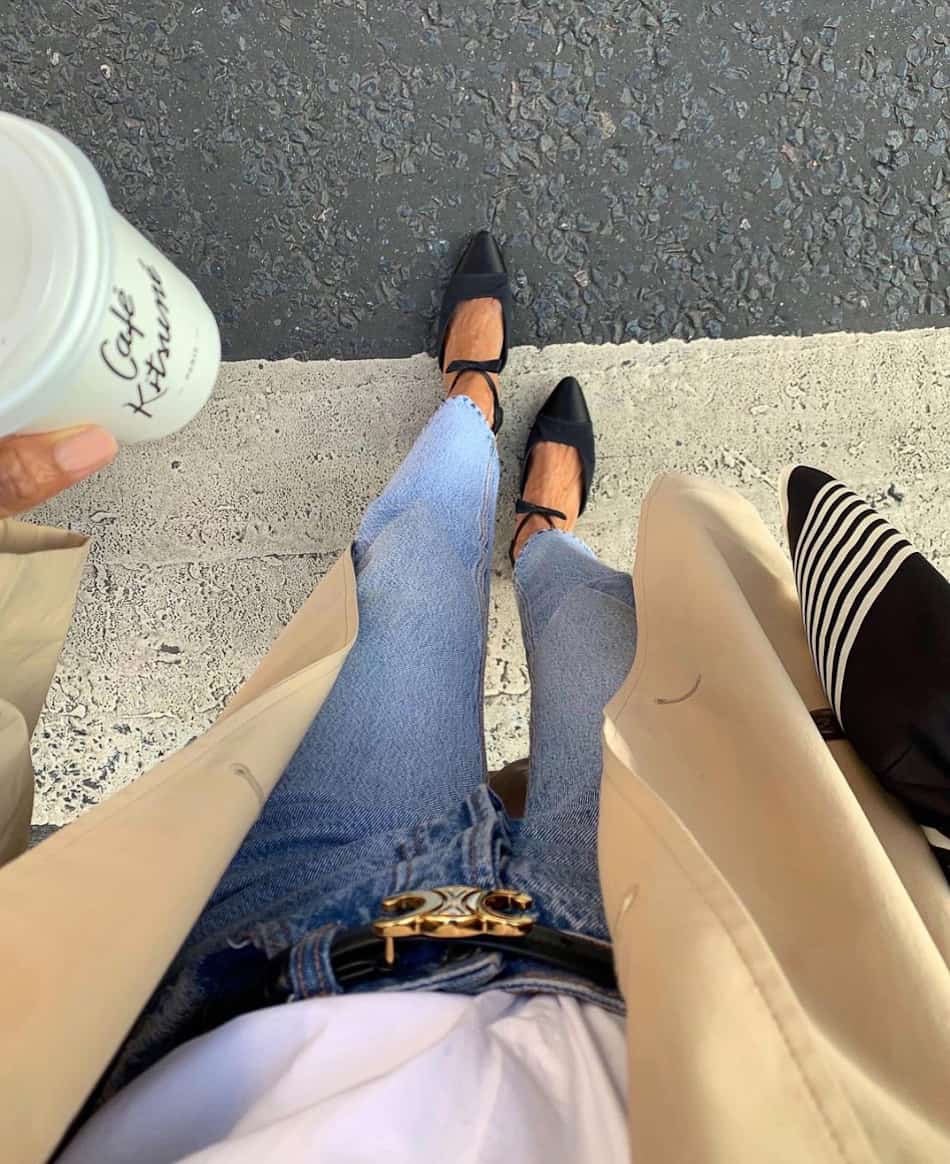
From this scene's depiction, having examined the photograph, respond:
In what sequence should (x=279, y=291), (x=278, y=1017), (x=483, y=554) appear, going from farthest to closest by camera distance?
(x=279, y=291) → (x=483, y=554) → (x=278, y=1017)

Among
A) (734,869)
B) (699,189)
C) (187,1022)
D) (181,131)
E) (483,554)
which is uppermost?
(181,131)

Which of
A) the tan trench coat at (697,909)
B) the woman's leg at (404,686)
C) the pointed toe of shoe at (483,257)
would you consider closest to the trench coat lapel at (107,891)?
the tan trench coat at (697,909)

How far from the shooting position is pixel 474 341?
1.09 metres

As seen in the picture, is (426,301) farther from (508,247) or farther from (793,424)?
(793,424)

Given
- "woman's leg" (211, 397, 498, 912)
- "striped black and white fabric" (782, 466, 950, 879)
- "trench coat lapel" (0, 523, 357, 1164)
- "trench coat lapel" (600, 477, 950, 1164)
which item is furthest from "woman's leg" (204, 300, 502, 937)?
"striped black and white fabric" (782, 466, 950, 879)

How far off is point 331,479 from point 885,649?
82 cm

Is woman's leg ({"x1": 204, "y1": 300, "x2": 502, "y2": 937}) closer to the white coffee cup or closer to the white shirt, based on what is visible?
the white shirt

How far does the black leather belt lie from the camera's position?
510 mm

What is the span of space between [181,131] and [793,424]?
36.1 inches

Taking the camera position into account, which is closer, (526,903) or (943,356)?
(526,903)

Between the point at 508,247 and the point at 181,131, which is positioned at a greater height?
the point at 181,131

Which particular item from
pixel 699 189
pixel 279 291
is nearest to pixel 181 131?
pixel 279 291

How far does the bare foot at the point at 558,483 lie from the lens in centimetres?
112

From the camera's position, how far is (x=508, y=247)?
111 centimetres
